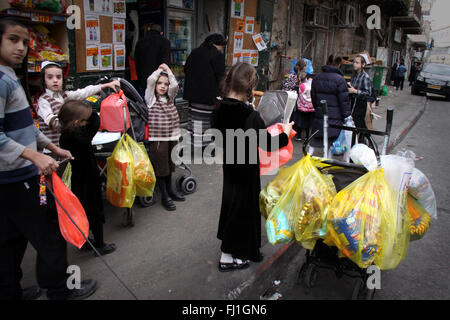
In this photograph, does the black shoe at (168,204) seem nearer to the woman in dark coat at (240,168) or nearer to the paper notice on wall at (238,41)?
the woman in dark coat at (240,168)

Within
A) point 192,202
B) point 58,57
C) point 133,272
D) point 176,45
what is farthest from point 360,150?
point 176,45

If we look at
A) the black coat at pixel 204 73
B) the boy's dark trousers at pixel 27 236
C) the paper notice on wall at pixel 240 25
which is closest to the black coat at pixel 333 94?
the black coat at pixel 204 73

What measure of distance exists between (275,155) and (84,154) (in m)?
1.58

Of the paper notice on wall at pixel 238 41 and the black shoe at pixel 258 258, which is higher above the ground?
the paper notice on wall at pixel 238 41

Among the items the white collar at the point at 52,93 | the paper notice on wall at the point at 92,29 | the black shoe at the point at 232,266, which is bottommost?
the black shoe at the point at 232,266

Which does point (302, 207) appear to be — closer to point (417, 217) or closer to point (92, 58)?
point (417, 217)

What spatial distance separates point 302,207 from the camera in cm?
246

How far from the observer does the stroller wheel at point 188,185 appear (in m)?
4.57

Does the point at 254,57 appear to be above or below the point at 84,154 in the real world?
above

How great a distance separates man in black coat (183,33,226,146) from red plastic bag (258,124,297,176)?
10.4 feet

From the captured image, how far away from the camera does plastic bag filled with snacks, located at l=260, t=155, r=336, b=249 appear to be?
2432 millimetres

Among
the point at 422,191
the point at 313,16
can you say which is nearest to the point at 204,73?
the point at 422,191

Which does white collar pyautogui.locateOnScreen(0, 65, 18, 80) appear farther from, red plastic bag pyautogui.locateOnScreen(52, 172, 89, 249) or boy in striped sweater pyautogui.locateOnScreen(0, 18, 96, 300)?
red plastic bag pyautogui.locateOnScreen(52, 172, 89, 249)

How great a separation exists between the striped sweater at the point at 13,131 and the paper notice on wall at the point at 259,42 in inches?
301
